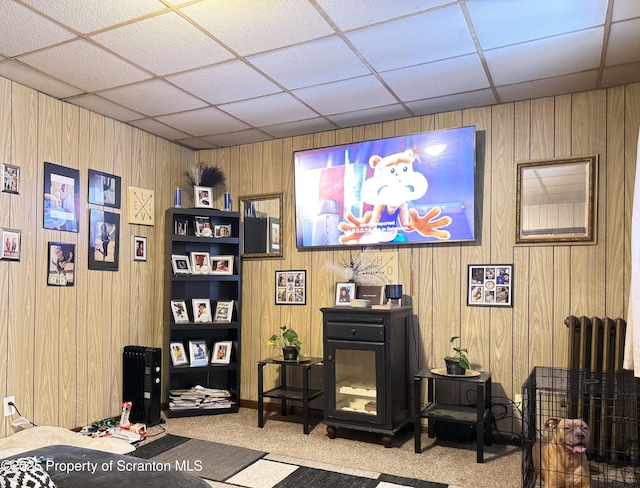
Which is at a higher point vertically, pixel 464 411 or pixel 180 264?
pixel 180 264

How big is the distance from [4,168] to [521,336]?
3.86 meters

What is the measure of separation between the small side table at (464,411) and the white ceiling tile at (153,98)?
2.69 m

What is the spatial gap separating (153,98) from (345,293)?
2194 millimetres

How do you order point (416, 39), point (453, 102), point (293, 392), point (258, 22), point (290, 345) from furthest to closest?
point (290, 345) < point (293, 392) < point (453, 102) < point (416, 39) < point (258, 22)

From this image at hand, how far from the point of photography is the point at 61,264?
12.3ft

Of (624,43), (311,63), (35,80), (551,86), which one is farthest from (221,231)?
(624,43)

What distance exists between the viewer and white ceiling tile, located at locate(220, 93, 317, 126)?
→ 3793mm

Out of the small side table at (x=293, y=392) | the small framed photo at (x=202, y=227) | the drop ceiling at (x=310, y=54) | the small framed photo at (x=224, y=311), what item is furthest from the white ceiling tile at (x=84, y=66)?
the small side table at (x=293, y=392)

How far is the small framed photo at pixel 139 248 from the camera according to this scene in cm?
Result: 442

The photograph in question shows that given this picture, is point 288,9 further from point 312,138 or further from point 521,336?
point 521,336

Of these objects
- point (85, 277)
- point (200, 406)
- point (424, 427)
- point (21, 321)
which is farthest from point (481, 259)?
point (21, 321)

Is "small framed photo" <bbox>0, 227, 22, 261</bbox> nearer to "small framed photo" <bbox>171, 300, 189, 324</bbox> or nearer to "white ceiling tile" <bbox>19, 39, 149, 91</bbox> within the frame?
"white ceiling tile" <bbox>19, 39, 149, 91</bbox>

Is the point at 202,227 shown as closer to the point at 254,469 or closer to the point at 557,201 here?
the point at 254,469

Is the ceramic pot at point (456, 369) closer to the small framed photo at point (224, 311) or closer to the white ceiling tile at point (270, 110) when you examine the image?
the small framed photo at point (224, 311)
